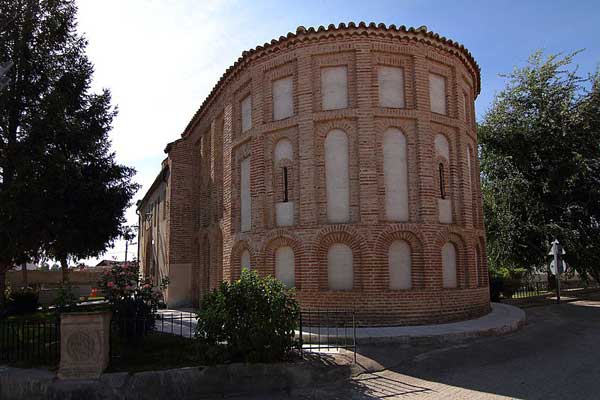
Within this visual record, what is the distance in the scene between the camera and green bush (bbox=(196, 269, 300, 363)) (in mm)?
7527

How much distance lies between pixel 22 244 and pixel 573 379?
13.6m

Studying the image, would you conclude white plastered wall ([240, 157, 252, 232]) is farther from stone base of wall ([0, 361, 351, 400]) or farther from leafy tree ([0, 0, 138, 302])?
stone base of wall ([0, 361, 351, 400])

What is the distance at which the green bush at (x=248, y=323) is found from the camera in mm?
7527

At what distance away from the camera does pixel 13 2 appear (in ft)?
45.5

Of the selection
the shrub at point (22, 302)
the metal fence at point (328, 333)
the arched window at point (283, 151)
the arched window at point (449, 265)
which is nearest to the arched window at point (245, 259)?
the metal fence at point (328, 333)

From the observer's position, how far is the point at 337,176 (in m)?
12.7

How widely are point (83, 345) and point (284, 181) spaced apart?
7323mm

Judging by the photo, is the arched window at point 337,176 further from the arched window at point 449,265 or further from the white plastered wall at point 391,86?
the arched window at point 449,265

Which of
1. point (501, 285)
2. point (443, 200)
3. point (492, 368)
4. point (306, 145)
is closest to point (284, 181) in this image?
point (306, 145)

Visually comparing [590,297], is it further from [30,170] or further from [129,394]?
[30,170]

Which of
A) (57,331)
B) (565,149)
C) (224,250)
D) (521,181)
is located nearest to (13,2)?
(224,250)

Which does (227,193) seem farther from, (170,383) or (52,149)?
(170,383)

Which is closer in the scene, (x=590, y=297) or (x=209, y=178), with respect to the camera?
(x=209, y=178)

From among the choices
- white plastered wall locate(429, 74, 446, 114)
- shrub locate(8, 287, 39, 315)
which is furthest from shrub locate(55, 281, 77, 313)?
shrub locate(8, 287, 39, 315)
